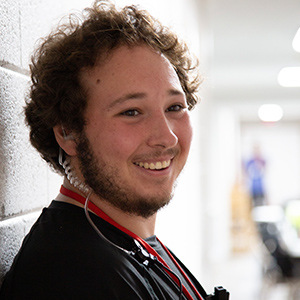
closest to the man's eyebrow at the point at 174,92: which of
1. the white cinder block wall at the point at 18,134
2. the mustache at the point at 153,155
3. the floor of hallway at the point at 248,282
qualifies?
the mustache at the point at 153,155

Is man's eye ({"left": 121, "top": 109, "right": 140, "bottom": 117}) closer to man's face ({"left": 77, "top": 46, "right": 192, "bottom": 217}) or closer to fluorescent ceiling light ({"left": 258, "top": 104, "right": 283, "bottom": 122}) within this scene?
man's face ({"left": 77, "top": 46, "right": 192, "bottom": 217})

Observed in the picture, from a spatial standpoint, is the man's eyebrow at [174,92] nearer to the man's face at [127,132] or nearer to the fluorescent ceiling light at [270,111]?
the man's face at [127,132]

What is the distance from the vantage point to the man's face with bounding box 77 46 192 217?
2.93 ft

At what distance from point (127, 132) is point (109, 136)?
35mm

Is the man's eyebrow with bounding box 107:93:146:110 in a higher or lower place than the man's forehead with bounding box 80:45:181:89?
lower

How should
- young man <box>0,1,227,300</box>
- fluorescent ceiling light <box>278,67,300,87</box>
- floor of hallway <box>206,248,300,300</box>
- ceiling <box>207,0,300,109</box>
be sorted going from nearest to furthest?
young man <box>0,1,227,300</box> < ceiling <box>207,0,300,109</box> < floor of hallway <box>206,248,300,300</box> < fluorescent ceiling light <box>278,67,300,87</box>

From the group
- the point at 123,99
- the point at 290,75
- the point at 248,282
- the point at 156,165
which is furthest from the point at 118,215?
the point at 248,282

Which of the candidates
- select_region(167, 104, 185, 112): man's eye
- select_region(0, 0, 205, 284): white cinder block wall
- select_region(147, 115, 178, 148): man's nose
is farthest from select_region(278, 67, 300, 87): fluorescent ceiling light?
select_region(147, 115, 178, 148): man's nose

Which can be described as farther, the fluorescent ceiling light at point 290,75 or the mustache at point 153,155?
the fluorescent ceiling light at point 290,75

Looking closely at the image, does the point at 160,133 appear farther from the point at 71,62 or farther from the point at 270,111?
the point at 270,111

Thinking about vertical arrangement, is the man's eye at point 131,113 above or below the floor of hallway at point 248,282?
above

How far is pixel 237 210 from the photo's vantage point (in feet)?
28.7

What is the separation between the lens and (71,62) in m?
0.91

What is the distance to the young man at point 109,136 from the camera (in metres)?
0.83
